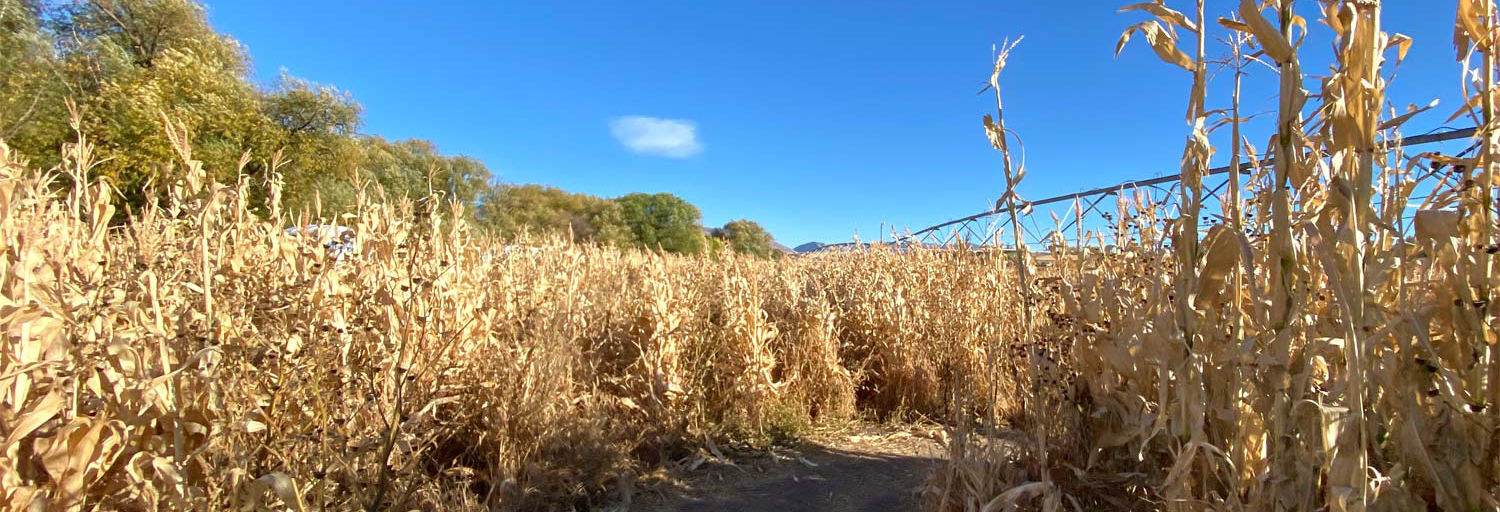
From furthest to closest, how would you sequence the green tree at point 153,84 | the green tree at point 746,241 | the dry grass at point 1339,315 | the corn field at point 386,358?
the green tree at point 153,84, the green tree at point 746,241, the corn field at point 386,358, the dry grass at point 1339,315

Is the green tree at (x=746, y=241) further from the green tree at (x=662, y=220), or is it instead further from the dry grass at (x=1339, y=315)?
the dry grass at (x=1339, y=315)

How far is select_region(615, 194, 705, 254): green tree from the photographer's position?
37.3 metres

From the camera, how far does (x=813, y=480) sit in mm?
3055

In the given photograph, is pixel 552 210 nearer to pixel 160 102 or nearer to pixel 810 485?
pixel 160 102

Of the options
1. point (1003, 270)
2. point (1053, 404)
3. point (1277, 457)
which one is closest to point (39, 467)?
point (1277, 457)

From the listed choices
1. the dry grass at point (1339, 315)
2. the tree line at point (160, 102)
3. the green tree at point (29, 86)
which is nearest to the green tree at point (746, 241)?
the tree line at point (160, 102)

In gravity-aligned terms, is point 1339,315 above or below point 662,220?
below

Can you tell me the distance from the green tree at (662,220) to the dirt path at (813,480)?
32.6 m

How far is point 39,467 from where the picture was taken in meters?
1.54

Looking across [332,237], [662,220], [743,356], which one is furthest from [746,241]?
[662,220]

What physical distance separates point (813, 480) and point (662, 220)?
3671cm

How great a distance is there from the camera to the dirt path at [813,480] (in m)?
2.75

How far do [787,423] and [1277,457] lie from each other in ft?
9.47

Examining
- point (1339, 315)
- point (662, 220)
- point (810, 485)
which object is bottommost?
point (810, 485)
